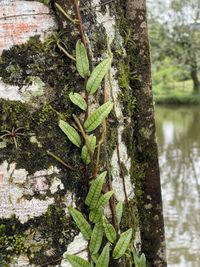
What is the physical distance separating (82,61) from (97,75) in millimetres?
46

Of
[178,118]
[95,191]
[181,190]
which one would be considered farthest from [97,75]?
[178,118]

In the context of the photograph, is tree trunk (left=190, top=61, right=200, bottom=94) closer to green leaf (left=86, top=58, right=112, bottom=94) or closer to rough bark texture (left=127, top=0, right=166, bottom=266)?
rough bark texture (left=127, top=0, right=166, bottom=266)

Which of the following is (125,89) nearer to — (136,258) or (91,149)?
(91,149)

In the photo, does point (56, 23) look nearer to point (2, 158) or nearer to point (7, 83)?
point (7, 83)

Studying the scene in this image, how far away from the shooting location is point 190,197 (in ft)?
28.5

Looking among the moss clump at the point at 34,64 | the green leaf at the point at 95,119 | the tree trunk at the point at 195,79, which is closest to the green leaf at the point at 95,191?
the green leaf at the point at 95,119

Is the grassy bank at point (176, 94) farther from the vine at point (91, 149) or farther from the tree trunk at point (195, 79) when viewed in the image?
the vine at point (91, 149)

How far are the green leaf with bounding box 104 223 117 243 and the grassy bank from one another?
22.6 meters

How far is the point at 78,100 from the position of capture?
1.08 metres

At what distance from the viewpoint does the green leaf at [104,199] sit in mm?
1103

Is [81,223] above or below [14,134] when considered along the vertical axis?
below

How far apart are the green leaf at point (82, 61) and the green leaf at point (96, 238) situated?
323 millimetres

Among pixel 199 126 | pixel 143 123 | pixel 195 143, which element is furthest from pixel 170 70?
pixel 143 123

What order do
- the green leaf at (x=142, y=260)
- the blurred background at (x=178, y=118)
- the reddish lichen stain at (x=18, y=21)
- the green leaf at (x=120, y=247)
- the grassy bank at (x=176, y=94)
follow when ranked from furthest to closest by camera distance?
the grassy bank at (x=176, y=94), the blurred background at (x=178, y=118), the green leaf at (x=142, y=260), the green leaf at (x=120, y=247), the reddish lichen stain at (x=18, y=21)
